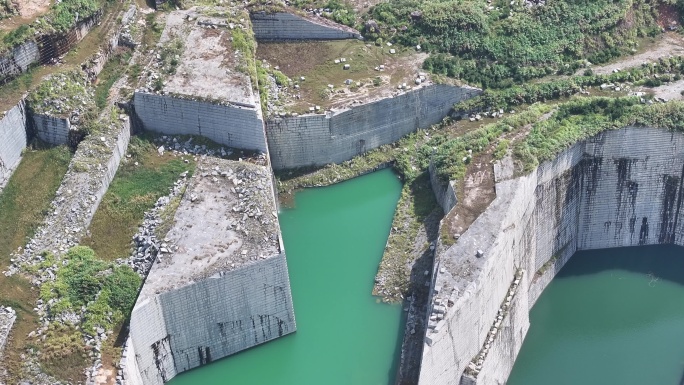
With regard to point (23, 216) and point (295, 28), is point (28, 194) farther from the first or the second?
point (295, 28)

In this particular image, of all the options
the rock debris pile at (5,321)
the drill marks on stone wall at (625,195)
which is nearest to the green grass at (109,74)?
the rock debris pile at (5,321)

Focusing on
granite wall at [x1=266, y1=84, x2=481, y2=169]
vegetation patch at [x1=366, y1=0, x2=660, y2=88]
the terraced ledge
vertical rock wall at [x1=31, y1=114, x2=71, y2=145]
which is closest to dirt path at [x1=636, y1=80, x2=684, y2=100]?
vegetation patch at [x1=366, y1=0, x2=660, y2=88]

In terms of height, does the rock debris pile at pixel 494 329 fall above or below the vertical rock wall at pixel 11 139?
below

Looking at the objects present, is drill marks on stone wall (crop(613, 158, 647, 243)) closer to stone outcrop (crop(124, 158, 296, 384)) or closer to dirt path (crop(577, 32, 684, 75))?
dirt path (crop(577, 32, 684, 75))

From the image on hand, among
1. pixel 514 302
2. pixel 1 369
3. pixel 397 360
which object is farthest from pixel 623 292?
pixel 1 369

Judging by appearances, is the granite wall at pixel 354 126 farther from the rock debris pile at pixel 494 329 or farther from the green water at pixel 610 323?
the rock debris pile at pixel 494 329

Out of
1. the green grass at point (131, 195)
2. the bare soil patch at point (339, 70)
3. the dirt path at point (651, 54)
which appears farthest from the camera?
the dirt path at point (651, 54)
